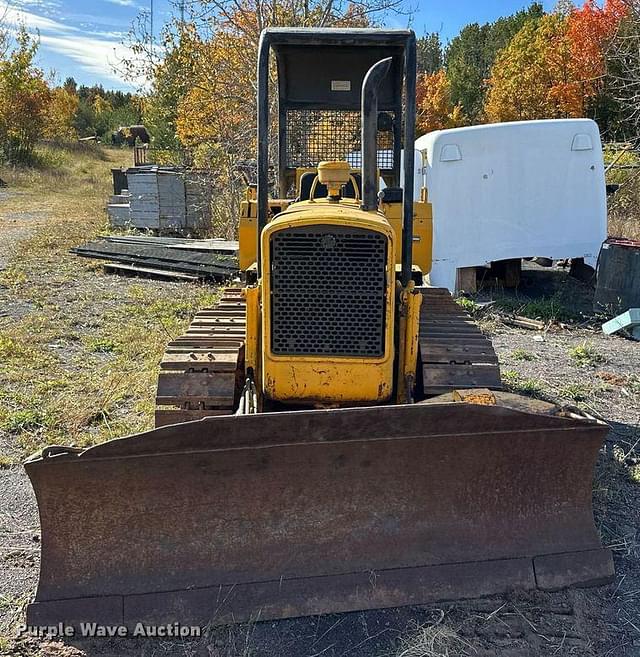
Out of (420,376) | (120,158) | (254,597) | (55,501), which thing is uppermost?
(120,158)

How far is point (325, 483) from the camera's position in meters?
3.38

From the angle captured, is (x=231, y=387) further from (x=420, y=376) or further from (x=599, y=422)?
(x=599, y=422)

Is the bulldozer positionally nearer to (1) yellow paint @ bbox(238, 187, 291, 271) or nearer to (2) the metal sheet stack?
(1) yellow paint @ bbox(238, 187, 291, 271)

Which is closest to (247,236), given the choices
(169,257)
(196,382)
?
(196,382)

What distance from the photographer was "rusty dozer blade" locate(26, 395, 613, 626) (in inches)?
126

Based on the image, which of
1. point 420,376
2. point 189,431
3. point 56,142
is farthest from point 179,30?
point 56,142

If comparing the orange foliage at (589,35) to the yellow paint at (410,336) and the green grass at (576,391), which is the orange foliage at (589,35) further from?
the yellow paint at (410,336)

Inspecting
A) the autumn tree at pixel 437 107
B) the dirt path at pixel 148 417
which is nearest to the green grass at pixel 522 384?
the dirt path at pixel 148 417

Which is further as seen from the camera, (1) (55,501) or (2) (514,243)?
(2) (514,243)

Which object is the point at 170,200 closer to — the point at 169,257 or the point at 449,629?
the point at 169,257

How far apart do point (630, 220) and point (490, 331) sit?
8181 mm

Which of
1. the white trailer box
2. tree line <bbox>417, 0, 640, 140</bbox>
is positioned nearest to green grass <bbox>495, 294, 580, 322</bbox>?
the white trailer box

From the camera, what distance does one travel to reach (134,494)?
3.28m

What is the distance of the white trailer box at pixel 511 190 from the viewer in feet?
32.4
